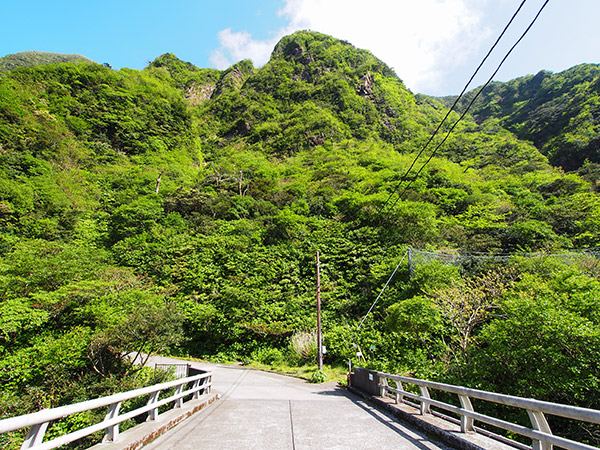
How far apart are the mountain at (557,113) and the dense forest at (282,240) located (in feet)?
2.07

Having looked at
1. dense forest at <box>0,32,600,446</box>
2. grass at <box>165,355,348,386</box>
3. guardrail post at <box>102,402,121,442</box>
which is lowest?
grass at <box>165,355,348,386</box>

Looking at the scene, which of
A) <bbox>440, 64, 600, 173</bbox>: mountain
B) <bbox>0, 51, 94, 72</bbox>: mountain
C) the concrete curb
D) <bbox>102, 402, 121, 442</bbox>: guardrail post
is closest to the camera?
the concrete curb

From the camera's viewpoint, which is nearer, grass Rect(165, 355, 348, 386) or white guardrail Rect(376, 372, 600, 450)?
white guardrail Rect(376, 372, 600, 450)

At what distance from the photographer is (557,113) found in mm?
67562

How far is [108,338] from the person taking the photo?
12.4 m

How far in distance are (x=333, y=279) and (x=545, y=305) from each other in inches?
786

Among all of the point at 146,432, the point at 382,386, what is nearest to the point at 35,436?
the point at 146,432

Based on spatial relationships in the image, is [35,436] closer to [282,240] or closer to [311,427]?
[311,427]

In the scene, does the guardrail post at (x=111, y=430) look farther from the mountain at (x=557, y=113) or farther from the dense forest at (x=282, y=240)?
the mountain at (x=557, y=113)

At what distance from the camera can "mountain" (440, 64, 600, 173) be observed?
170 feet

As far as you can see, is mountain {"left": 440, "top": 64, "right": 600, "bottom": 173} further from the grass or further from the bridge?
the bridge

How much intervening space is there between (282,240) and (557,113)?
79.3 meters

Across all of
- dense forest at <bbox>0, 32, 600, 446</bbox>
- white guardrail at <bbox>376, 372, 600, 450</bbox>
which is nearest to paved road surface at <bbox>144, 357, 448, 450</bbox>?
white guardrail at <bbox>376, 372, 600, 450</bbox>

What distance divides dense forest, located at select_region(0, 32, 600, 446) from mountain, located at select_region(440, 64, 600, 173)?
2.07ft
